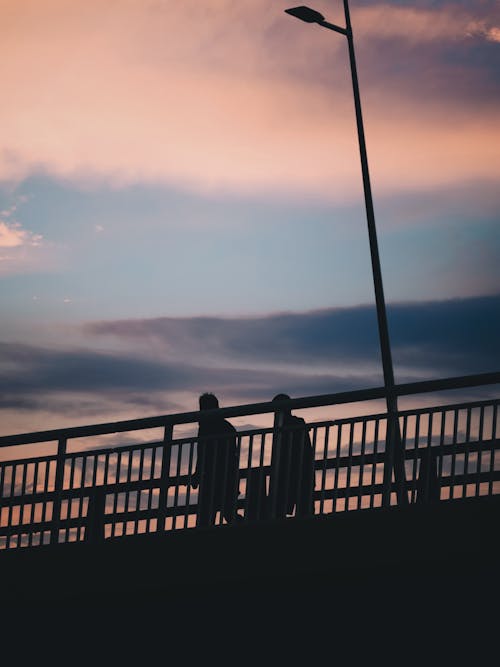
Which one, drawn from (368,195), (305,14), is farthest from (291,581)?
(305,14)

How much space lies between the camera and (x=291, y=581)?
26.9 feet

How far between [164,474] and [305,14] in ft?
30.6

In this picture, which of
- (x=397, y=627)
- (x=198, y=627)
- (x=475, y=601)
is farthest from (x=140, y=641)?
(x=475, y=601)

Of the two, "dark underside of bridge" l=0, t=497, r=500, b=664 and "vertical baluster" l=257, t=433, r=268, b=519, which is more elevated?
"vertical baluster" l=257, t=433, r=268, b=519

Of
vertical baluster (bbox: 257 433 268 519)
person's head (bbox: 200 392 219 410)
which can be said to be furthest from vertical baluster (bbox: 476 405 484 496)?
person's head (bbox: 200 392 219 410)

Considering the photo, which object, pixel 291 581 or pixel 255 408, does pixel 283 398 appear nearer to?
Result: pixel 255 408

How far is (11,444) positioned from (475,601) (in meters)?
4.43

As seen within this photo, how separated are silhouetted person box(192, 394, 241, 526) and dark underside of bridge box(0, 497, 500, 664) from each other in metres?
0.35

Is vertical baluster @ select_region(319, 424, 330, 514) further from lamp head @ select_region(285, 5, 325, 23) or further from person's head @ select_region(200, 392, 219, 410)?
lamp head @ select_region(285, 5, 325, 23)

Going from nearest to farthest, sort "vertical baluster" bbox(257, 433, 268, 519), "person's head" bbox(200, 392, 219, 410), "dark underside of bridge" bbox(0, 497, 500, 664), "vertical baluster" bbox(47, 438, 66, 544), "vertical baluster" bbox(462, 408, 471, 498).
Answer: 1. "dark underside of bridge" bbox(0, 497, 500, 664)
2. "vertical baluster" bbox(462, 408, 471, 498)
3. "vertical baluster" bbox(257, 433, 268, 519)
4. "vertical baluster" bbox(47, 438, 66, 544)
5. "person's head" bbox(200, 392, 219, 410)

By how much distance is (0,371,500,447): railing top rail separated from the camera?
8.54m

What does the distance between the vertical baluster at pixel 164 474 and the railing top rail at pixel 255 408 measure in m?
0.16

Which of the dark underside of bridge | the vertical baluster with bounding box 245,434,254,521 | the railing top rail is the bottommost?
the dark underside of bridge

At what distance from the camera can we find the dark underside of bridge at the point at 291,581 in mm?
7602
